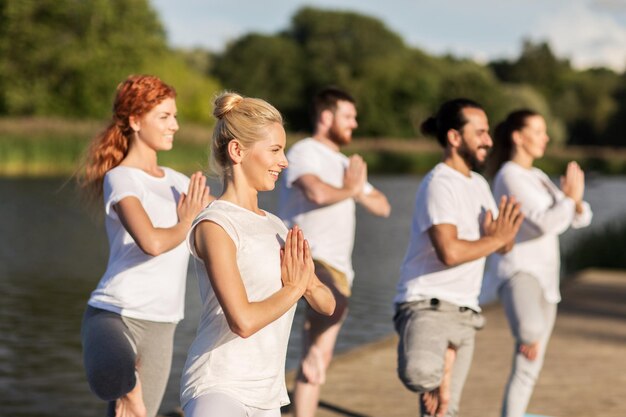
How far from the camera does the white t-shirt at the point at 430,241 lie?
16.3ft

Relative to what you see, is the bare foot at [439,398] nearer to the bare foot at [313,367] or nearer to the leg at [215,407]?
the bare foot at [313,367]

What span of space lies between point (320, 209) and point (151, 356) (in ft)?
5.90

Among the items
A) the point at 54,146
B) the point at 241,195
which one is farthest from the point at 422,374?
the point at 54,146

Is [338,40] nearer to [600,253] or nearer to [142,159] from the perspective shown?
[600,253]

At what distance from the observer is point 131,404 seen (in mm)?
4453

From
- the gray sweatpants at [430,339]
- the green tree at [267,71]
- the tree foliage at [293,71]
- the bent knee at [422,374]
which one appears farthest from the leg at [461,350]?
the green tree at [267,71]

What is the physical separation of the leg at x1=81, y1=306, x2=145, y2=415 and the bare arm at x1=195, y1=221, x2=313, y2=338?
116cm

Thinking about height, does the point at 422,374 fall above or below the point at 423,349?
below

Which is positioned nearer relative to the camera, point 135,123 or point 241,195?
point 241,195

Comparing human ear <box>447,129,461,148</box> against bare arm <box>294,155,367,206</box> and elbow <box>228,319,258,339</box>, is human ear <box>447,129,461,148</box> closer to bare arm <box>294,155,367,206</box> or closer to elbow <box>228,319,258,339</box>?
bare arm <box>294,155,367,206</box>

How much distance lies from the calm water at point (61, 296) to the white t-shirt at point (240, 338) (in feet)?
6.85

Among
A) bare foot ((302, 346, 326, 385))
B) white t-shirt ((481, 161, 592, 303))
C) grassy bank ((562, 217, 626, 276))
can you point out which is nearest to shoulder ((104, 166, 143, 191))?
bare foot ((302, 346, 326, 385))

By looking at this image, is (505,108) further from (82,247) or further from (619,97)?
(82,247)

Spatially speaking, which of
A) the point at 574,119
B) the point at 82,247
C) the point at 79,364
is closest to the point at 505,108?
the point at 574,119
